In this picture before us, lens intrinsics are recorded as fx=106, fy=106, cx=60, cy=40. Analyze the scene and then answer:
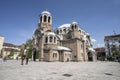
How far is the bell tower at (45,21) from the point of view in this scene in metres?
41.9

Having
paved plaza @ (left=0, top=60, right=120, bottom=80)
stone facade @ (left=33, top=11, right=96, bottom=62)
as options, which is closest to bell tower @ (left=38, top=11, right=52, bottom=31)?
stone facade @ (left=33, top=11, right=96, bottom=62)

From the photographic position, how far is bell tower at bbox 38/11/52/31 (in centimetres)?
4187

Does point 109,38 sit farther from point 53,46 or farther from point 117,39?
point 53,46

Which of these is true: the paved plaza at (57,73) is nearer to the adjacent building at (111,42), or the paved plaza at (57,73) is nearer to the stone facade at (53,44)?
the stone facade at (53,44)

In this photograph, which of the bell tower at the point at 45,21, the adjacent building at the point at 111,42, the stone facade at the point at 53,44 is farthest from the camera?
the adjacent building at the point at 111,42

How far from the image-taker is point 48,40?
3697 cm

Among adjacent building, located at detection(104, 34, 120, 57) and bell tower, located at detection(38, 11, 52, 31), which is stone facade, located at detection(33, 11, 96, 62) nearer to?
bell tower, located at detection(38, 11, 52, 31)

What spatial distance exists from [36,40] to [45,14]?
11.0 metres

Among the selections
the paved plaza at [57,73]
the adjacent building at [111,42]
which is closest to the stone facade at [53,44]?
the paved plaza at [57,73]

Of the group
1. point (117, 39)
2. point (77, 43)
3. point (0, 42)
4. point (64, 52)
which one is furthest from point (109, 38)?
point (0, 42)

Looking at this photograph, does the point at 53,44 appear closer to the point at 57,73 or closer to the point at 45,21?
the point at 45,21

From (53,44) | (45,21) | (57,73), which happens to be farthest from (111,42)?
(57,73)

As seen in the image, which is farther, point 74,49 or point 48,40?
point 74,49

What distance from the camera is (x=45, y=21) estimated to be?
42.8 metres
